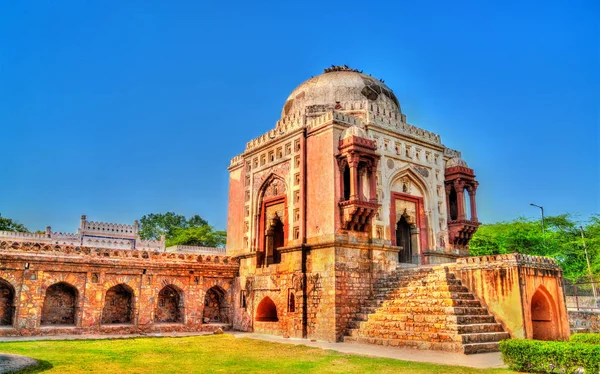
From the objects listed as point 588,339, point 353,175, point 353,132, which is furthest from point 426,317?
point 353,132

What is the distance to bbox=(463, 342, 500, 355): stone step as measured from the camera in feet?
42.6

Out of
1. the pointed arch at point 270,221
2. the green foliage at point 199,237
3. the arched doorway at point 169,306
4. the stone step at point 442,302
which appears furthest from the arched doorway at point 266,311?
the green foliage at point 199,237

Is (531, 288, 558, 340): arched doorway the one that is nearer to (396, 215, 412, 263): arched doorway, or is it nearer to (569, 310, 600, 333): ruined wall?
(396, 215, 412, 263): arched doorway

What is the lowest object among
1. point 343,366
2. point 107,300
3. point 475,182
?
point 343,366

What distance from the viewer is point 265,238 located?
73.1ft

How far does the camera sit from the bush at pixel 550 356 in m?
8.93

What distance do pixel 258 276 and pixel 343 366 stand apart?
35.5ft

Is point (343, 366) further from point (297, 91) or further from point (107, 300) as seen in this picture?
point (297, 91)

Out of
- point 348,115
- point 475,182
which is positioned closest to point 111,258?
point 348,115

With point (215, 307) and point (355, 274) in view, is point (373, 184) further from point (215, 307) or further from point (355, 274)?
point (215, 307)

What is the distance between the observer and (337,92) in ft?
74.9

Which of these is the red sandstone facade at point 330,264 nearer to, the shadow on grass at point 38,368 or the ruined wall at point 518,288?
the ruined wall at point 518,288

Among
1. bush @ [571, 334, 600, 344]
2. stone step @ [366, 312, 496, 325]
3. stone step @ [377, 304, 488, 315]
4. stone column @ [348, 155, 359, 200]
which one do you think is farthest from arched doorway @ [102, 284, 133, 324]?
bush @ [571, 334, 600, 344]

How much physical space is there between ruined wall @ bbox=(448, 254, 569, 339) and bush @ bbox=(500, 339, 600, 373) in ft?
14.0
